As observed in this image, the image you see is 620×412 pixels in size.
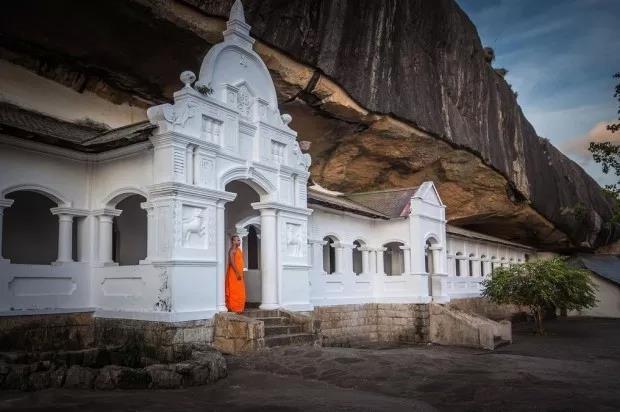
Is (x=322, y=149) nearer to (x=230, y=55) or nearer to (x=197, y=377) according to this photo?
(x=230, y=55)

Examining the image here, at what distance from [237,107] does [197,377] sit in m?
6.46

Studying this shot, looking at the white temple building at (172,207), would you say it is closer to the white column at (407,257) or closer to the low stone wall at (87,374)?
the low stone wall at (87,374)

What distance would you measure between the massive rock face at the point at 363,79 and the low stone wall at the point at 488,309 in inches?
156

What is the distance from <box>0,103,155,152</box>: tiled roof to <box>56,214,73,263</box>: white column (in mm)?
1471

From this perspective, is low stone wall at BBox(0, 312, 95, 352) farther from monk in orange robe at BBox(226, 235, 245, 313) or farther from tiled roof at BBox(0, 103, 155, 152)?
tiled roof at BBox(0, 103, 155, 152)

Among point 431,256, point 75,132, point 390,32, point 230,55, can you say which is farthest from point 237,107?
point 431,256

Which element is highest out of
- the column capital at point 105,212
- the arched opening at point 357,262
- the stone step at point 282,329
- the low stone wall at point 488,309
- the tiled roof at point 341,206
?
the tiled roof at point 341,206

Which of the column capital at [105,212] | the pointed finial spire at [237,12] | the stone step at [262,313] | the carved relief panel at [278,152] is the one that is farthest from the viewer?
the carved relief panel at [278,152]

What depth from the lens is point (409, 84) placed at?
64.3ft

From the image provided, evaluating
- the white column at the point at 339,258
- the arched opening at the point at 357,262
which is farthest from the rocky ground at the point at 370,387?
the arched opening at the point at 357,262

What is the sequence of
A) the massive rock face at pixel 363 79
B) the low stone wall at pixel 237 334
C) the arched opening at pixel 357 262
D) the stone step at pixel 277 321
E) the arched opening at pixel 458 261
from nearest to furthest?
the low stone wall at pixel 237 334 < the stone step at pixel 277 321 < the massive rock face at pixel 363 79 < the arched opening at pixel 357 262 < the arched opening at pixel 458 261

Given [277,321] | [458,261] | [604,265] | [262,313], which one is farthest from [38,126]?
[604,265]

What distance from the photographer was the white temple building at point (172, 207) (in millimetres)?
11117

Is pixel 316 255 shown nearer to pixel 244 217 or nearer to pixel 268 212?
pixel 244 217
